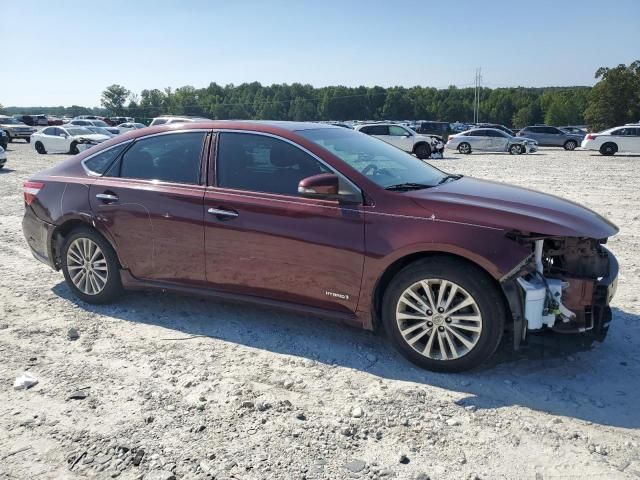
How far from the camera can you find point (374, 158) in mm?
4543

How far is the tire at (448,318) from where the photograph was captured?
3.58 meters

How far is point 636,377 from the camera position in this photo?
3740 mm

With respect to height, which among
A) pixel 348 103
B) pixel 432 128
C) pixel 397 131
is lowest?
pixel 397 131

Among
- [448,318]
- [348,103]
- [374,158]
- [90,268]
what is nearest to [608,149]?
[374,158]

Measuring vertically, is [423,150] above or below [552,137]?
below

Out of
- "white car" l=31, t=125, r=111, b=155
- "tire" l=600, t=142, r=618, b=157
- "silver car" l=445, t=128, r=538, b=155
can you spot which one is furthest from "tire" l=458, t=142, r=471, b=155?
"white car" l=31, t=125, r=111, b=155

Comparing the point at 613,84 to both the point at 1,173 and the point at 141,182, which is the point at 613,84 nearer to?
the point at 1,173

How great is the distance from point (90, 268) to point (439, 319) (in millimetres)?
3280

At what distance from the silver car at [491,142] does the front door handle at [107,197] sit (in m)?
28.7

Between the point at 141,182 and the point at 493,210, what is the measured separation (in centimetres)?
300

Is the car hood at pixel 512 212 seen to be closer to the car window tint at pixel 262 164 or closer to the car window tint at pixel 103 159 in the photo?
the car window tint at pixel 262 164

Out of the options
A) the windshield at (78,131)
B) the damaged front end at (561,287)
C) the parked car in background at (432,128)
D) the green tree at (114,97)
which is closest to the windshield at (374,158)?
the damaged front end at (561,287)

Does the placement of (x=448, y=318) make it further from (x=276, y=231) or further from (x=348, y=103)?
(x=348, y=103)

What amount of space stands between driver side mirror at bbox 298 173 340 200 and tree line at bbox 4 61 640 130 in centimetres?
10016
